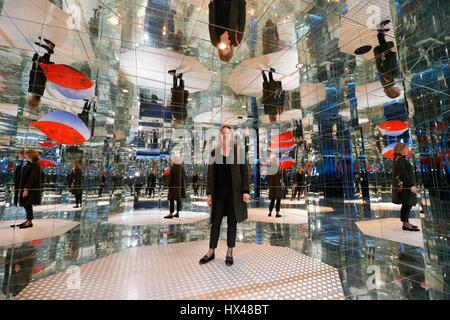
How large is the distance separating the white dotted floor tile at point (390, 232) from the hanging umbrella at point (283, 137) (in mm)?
4423

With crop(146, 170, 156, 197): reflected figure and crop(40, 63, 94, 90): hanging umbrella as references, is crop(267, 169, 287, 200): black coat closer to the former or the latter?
crop(146, 170, 156, 197): reflected figure

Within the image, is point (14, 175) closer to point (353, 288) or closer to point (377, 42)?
point (353, 288)

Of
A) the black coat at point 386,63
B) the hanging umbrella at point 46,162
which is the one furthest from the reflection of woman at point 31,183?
the black coat at point 386,63

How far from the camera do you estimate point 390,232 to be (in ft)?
13.7

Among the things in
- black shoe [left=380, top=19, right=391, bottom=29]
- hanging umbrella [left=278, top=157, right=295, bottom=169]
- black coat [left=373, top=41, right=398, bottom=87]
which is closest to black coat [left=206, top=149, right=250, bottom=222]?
black coat [left=373, top=41, right=398, bottom=87]

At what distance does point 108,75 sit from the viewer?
733 centimetres

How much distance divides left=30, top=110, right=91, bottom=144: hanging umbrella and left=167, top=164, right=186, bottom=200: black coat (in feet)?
A: 7.82

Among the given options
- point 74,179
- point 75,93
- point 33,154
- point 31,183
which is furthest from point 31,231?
point 75,93

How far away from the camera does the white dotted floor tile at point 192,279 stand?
6.14ft

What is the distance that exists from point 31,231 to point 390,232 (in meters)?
6.67

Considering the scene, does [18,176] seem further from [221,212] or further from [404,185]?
[404,185]

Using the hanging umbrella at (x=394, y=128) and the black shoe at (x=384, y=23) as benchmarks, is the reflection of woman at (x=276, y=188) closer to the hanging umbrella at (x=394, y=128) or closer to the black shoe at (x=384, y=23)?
Result: the hanging umbrella at (x=394, y=128)

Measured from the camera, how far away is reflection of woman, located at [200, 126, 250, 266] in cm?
273
